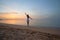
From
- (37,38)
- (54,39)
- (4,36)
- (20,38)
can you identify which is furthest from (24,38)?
(54,39)

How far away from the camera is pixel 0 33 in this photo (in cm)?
375

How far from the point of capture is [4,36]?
359cm

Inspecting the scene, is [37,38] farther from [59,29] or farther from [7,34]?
[59,29]

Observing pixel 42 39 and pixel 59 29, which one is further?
pixel 59 29

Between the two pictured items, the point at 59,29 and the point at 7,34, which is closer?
the point at 7,34

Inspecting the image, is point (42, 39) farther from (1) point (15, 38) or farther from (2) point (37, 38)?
(1) point (15, 38)

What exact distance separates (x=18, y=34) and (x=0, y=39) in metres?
0.61

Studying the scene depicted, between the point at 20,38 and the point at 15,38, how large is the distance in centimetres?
16

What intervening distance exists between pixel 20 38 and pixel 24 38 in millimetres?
128

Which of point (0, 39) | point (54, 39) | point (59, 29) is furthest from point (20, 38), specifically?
point (59, 29)

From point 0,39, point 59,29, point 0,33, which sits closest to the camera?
point 0,39

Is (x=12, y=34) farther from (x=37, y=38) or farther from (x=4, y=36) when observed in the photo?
(x=37, y=38)

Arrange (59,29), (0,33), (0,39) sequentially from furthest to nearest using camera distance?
1. (59,29)
2. (0,33)
3. (0,39)

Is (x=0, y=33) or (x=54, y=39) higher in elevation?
(x=0, y=33)
